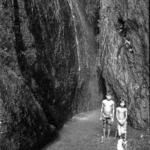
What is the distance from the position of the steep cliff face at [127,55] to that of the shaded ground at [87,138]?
132 cm

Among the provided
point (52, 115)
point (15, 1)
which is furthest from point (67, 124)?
point (15, 1)

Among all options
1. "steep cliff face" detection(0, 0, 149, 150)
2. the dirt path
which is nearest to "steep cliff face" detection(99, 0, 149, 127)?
"steep cliff face" detection(0, 0, 149, 150)

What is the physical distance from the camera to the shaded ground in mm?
9836

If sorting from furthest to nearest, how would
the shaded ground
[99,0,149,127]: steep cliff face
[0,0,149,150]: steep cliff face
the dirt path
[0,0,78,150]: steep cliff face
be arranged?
[99,0,149,127]: steep cliff face, the dirt path, the shaded ground, [0,0,149,150]: steep cliff face, [0,0,78,150]: steep cliff face

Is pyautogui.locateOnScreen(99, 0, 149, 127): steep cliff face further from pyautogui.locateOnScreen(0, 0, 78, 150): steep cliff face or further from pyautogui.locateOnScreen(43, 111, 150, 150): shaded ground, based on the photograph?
pyautogui.locateOnScreen(0, 0, 78, 150): steep cliff face

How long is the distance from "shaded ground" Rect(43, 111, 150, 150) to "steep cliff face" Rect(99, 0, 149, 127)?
132 centimetres

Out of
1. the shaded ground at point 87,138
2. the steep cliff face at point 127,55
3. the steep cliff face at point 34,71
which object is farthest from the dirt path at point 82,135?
the steep cliff face at point 127,55

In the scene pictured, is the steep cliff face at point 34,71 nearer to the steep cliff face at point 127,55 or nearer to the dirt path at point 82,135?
the dirt path at point 82,135

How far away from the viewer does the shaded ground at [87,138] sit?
387 inches

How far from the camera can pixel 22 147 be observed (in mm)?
8953

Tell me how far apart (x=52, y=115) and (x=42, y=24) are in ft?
12.8

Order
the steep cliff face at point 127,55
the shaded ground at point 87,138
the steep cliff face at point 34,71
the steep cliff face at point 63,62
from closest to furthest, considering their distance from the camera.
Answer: the steep cliff face at point 34,71
the steep cliff face at point 63,62
the shaded ground at point 87,138
the steep cliff face at point 127,55

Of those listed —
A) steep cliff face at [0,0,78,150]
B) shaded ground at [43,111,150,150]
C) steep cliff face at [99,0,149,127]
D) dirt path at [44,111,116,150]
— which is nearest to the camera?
steep cliff face at [0,0,78,150]

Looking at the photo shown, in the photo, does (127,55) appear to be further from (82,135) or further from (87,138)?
(87,138)
